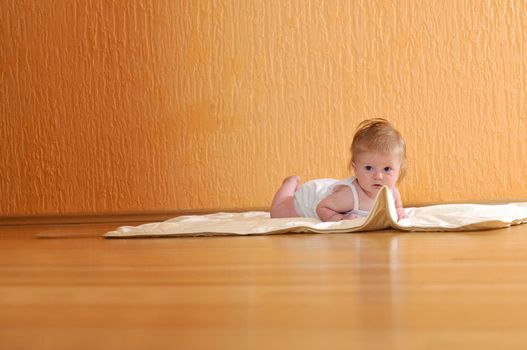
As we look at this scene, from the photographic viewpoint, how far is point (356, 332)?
598mm

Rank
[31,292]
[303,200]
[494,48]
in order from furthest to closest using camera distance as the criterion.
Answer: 1. [494,48]
2. [303,200]
3. [31,292]

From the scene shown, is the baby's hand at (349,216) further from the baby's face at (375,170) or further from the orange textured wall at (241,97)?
the orange textured wall at (241,97)

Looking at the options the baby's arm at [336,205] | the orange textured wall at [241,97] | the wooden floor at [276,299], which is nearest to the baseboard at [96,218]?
the orange textured wall at [241,97]

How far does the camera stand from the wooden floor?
1.92 ft

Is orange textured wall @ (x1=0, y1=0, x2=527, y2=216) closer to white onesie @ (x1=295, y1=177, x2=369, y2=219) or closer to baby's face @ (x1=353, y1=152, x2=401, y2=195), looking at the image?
white onesie @ (x1=295, y1=177, x2=369, y2=219)

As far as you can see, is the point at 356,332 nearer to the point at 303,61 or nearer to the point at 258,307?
the point at 258,307

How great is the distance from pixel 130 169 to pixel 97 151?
0.16 metres

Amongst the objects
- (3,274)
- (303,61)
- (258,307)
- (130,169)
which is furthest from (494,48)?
(258,307)

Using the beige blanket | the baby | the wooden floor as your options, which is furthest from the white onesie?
the wooden floor

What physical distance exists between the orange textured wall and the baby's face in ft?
3.68

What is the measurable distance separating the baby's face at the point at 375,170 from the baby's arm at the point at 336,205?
0.17 feet

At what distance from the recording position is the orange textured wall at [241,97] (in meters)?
3.37

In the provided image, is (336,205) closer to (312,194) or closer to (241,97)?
(312,194)

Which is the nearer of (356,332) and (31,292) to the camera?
(356,332)
